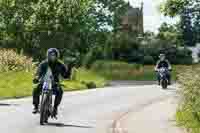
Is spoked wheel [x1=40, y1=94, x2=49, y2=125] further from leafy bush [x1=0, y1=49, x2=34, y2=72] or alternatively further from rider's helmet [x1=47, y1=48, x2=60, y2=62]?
leafy bush [x1=0, y1=49, x2=34, y2=72]

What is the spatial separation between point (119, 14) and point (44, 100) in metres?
68.6

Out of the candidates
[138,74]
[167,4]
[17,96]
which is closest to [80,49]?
[138,74]

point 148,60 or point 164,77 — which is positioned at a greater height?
point 164,77

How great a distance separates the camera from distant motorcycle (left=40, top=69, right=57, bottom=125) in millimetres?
17359

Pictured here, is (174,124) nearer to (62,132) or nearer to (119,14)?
(62,132)

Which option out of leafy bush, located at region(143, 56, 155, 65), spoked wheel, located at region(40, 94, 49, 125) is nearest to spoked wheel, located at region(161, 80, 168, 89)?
spoked wheel, located at region(40, 94, 49, 125)

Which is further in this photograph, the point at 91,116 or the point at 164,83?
the point at 164,83

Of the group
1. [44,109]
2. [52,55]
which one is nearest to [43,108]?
[44,109]

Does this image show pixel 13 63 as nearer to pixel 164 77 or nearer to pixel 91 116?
pixel 164 77

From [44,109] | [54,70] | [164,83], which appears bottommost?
[164,83]

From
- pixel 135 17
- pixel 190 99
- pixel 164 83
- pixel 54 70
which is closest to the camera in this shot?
pixel 190 99

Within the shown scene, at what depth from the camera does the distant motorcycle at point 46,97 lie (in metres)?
17.4

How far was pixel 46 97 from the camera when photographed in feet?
57.2

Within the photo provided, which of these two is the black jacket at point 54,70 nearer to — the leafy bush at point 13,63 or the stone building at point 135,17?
the leafy bush at point 13,63
